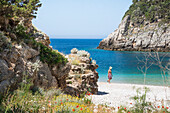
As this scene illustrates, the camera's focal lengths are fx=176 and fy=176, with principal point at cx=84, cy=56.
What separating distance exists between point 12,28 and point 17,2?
45.8 inches

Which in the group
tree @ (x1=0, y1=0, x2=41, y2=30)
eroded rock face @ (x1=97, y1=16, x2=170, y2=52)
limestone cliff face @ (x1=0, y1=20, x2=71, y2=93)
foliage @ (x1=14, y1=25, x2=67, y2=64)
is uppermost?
eroded rock face @ (x1=97, y1=16, x2=170, y2=52)

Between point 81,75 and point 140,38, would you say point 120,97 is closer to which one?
point 81,75

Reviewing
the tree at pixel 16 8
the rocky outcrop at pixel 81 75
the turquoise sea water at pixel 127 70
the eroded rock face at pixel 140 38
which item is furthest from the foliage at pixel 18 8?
the eroded rock face at pixel 140 38

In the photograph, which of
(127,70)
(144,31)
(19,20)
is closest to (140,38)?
(144,31)

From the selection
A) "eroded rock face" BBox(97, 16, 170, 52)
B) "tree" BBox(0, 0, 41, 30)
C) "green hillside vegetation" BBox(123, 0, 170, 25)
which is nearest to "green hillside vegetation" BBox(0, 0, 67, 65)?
"tree" BBox(0, 0, 41, 30)

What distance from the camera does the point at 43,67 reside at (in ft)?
25.8

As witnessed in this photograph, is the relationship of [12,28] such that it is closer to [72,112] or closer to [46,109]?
[46,109]

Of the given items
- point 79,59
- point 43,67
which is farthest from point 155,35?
point 43,67

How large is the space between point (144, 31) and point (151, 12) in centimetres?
1126

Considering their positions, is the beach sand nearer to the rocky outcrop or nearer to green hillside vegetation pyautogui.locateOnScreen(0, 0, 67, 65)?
the rocky outcrop

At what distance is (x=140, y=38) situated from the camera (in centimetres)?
6912

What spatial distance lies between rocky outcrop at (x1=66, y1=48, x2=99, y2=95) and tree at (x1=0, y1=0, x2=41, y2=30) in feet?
14.8

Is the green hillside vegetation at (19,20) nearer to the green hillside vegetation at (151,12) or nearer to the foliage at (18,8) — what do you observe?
the foliage at (18,8)

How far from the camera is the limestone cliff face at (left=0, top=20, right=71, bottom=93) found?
5.94 m
